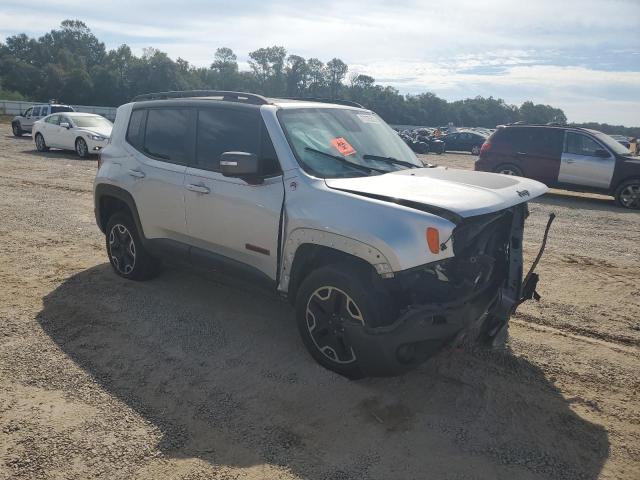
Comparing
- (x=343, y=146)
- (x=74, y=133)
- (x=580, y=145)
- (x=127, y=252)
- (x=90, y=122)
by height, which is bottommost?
(x=127, y=252)

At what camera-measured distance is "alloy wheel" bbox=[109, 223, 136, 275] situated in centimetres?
565

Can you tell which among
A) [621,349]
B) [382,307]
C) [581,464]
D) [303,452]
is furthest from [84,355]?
[621,349]

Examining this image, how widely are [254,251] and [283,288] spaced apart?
0.41 meters

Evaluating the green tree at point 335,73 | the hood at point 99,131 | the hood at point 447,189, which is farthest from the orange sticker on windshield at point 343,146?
the green tree at point 335,73

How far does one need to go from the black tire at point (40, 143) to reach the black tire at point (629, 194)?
18252 millimetres

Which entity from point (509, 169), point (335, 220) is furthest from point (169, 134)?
point (509, 169)

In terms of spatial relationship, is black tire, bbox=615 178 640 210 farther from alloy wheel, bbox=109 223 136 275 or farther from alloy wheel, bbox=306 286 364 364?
alloy wheel, bbox=109 223 136 275

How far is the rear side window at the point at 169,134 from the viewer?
16.0ft

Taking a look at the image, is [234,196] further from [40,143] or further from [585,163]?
[40,143]

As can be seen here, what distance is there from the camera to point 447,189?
12.0 feet

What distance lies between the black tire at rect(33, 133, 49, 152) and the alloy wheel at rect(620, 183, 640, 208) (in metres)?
18.3

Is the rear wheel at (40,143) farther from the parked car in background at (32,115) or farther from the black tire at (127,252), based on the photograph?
the black tire at (127,252)

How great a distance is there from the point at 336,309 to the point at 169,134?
8.53ft

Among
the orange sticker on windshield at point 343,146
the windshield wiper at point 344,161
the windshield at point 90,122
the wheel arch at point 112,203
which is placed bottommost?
the wheel arch at point 112,203
